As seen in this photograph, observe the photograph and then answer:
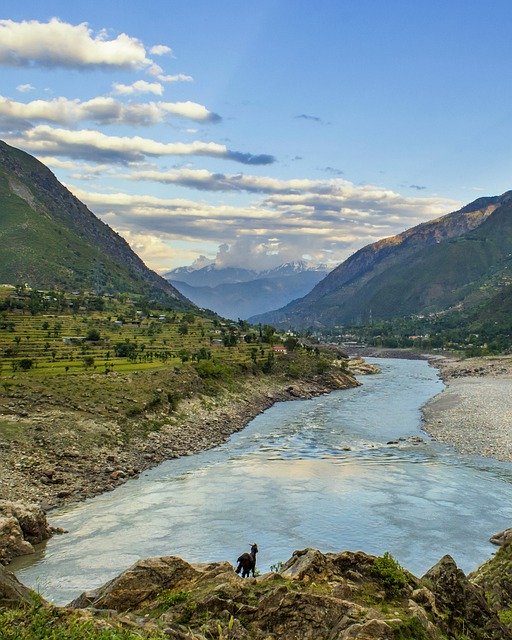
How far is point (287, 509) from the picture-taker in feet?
133

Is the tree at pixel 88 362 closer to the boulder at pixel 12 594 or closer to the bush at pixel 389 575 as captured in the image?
the boulder at pixel 12 594

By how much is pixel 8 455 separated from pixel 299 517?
2368 centimetres

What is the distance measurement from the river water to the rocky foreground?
38.3ft

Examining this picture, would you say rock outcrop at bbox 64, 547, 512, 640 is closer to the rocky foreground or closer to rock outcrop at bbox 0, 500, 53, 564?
the rocky foreground

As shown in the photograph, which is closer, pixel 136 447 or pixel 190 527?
pixel 190 527

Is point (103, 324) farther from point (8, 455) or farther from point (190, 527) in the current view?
point (190, 527)

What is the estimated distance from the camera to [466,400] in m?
94.9

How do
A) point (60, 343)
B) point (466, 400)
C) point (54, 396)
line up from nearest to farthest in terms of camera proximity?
point (54, 396) < point (466, 400) < point (60, 343)

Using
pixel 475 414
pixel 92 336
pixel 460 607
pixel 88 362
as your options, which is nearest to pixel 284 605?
pixel 460 607

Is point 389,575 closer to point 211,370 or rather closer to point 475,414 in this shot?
point 475,414

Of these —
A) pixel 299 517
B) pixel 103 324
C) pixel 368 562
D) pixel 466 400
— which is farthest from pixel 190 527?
pixel 103 324

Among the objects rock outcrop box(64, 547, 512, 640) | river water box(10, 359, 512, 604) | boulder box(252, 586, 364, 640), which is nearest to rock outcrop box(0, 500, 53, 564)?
river water box(10, 359, 512, 604)

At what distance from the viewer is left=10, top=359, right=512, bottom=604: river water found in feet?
105

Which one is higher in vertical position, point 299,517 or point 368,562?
point 368,562
